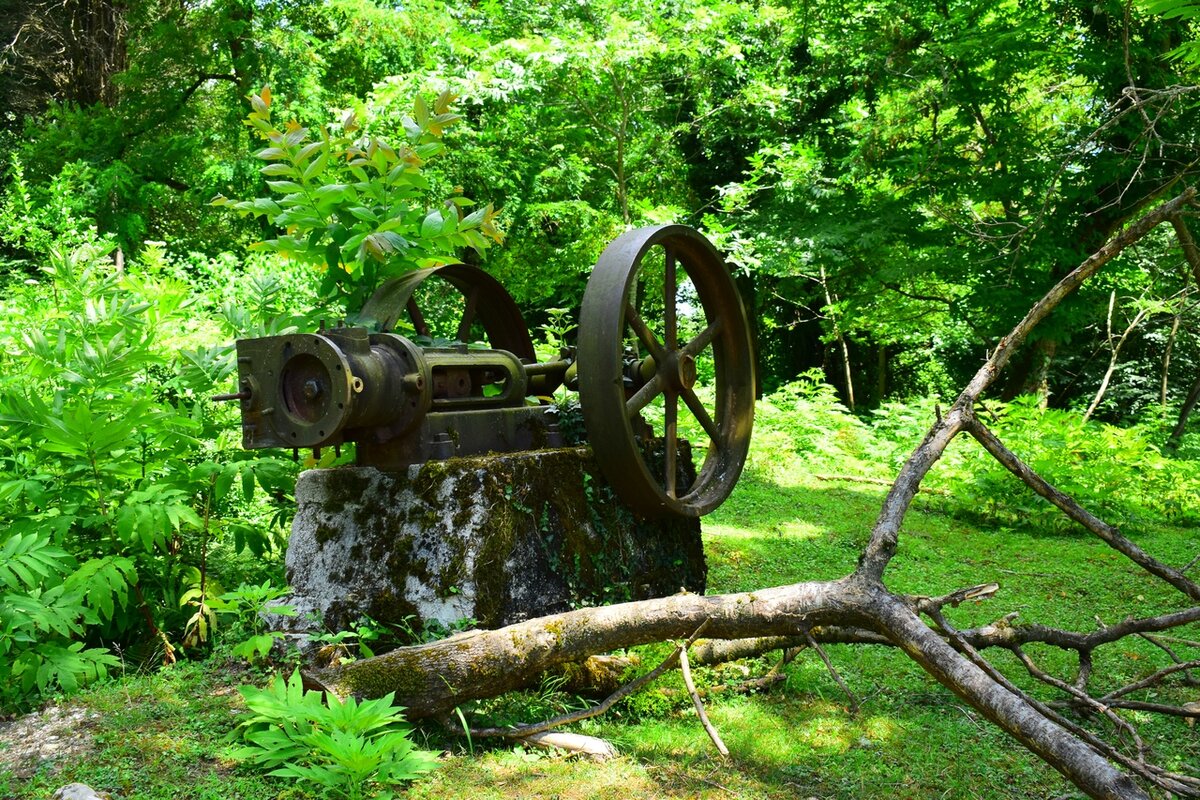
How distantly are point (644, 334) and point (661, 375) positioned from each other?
27 cm

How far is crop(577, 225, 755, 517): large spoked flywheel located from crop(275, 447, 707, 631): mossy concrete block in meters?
0.36

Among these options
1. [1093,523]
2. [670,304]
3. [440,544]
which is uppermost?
[670,304]

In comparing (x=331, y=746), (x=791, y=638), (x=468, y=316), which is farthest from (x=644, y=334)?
(x=331, y=746)

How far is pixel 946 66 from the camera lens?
1085 cm

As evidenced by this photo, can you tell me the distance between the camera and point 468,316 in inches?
193

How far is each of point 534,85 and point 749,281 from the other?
6574 mm

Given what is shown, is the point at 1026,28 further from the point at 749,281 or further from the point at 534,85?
the point at 749,281

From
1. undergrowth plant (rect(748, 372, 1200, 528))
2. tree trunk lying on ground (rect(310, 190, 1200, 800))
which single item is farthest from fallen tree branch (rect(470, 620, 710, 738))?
undergrowth plant (rect(748, 372, 1200, 528))

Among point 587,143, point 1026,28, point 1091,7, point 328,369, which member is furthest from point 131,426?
point 587,143

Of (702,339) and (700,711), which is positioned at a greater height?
(702,339)

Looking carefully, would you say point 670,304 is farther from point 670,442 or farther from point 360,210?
point 360,210

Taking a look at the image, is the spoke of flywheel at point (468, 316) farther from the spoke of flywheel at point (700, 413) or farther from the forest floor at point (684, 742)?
the forest floor at point (684, 742)

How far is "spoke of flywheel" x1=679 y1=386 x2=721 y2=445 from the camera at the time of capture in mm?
4468

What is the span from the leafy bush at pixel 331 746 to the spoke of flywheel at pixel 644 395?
179 centimetres
